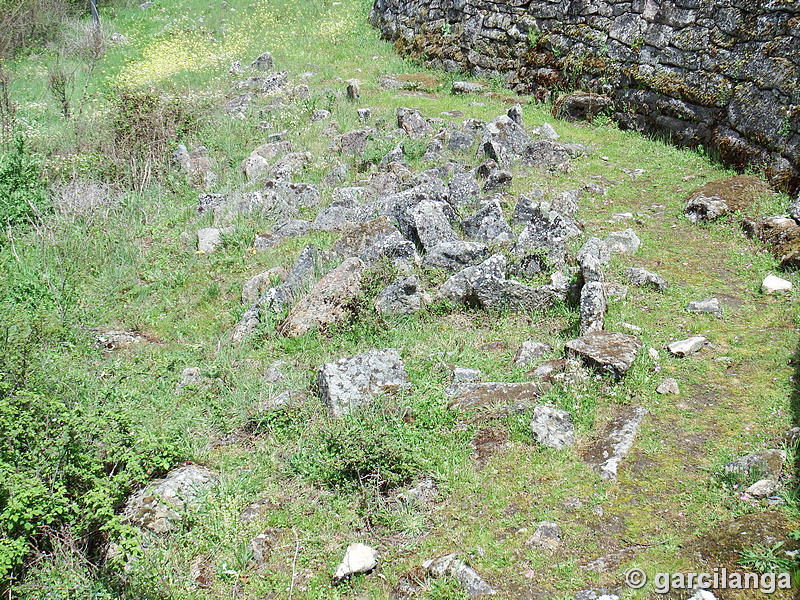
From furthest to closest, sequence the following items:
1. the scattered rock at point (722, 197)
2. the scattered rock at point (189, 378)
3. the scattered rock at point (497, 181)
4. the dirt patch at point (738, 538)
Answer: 1. the scattered rock at point (497, 181)
2. the scattered rock at point (722, 197)
3. the scattered rock at point (189, 378)
4. the dirt patch at point (738, 538)

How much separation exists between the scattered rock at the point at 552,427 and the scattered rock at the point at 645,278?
217 cm

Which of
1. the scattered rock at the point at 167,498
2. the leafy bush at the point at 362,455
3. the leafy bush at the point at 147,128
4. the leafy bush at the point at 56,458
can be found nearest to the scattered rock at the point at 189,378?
the leafy bush at the point at 56,458

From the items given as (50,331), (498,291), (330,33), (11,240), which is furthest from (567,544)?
(330,33)

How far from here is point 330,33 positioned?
54.1 feet

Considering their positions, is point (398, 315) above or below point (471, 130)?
below

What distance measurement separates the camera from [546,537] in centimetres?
379

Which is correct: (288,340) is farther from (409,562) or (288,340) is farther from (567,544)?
(567,544)

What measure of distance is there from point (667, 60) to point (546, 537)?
8.18 metres

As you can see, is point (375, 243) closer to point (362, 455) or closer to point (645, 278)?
point (645, 278)

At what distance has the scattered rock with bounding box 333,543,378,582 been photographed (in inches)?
148

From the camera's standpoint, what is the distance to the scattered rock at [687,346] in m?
5.14

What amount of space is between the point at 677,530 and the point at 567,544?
607 millimetres

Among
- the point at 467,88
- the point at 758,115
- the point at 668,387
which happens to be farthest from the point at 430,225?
the point at 467,88

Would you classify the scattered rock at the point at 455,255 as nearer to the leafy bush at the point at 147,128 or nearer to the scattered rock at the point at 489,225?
the scattered rock at the point at 489,225
